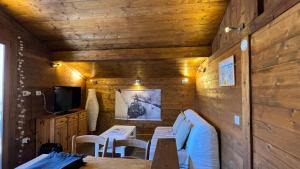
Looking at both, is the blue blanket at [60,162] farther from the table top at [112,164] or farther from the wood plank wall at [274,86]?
the wood plank wall at [274,86]

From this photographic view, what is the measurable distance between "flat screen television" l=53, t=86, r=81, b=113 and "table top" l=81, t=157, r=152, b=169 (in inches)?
127

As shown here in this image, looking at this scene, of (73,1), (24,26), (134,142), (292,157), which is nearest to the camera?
(292,157)

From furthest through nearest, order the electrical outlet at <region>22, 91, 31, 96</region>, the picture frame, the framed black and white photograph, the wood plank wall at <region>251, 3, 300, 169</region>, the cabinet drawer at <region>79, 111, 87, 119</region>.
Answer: the framed black and white photograph < the cabinet drawer at <region>79, 111, 87, 119</region> < the electrical outlet at <region>22, 91, 31, 96</region> < the picture frame < the wood plank wall at <region>251, 3, 300, 169</region>

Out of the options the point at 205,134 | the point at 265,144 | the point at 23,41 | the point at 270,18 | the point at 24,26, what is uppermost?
the point at 24,26

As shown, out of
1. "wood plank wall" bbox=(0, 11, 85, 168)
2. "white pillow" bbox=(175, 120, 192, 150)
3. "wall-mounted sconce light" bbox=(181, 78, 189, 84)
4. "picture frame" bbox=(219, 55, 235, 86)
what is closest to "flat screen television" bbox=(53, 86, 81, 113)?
"wood plank wall" bbox=(0, 11, 85, 168)

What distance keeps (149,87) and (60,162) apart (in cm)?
470

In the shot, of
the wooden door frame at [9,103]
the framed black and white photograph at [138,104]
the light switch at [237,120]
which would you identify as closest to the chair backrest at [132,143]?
the light switch at [237,120]

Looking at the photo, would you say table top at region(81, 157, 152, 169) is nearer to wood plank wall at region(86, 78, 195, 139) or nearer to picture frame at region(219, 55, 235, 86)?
picture frame at region(219, 55, 235, 86)

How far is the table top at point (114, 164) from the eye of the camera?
1.53 meters

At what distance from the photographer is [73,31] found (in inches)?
147

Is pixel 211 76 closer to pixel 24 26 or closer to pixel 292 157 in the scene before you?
pixel 292 157

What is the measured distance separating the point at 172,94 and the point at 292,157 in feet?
15.5

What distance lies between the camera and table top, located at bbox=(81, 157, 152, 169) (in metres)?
1.53

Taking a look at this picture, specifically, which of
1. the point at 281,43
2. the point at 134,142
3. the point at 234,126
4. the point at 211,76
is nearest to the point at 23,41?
the point at 134,142
